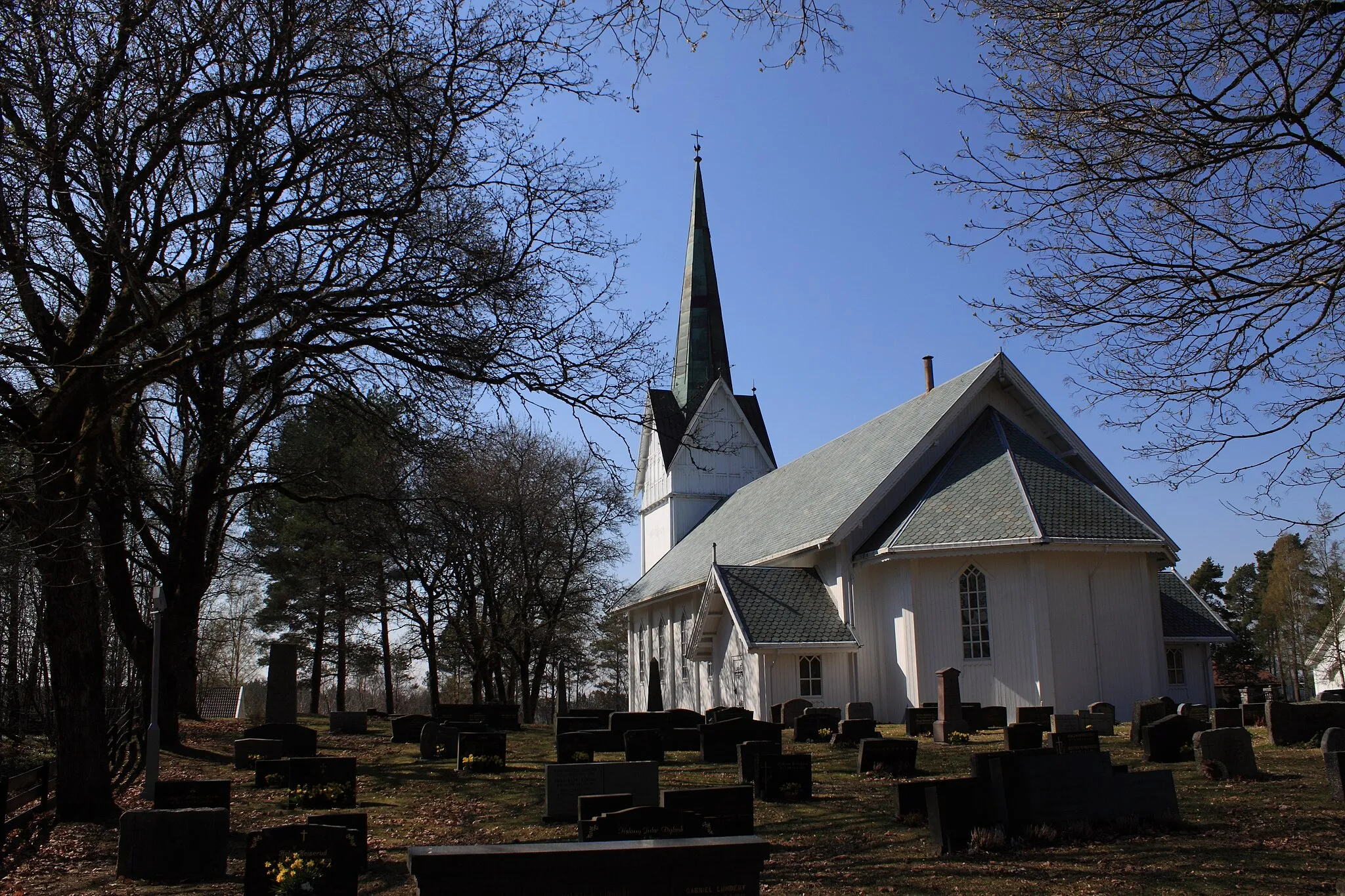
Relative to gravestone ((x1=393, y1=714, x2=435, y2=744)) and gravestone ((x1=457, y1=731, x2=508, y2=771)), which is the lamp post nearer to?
gravestone ((x1=457, y1=731, x2=508, y2=771))

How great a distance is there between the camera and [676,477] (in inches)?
1928

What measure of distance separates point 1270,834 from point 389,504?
521 inches

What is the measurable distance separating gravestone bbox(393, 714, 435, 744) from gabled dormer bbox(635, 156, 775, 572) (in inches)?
922

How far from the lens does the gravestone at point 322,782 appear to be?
14.2 meters

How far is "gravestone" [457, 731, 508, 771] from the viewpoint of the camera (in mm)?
17750

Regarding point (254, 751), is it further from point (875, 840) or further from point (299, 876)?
point (875, 840)

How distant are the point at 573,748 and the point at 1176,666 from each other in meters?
16.8

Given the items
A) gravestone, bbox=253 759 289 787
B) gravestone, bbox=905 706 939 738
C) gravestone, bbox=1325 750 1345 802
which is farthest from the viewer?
gravestone, bbox=905 706 939 738

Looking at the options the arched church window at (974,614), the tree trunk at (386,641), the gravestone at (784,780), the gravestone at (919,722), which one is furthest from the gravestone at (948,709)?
the tree trunk at (386,641)

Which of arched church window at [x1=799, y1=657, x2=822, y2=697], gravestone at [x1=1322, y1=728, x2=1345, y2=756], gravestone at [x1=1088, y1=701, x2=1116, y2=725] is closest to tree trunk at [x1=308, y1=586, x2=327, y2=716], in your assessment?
arched church window at [x1=799, y1=657, x2=822, y2=697]

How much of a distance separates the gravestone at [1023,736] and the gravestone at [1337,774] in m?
5.27

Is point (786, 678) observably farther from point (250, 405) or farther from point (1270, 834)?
point (1270, 834)

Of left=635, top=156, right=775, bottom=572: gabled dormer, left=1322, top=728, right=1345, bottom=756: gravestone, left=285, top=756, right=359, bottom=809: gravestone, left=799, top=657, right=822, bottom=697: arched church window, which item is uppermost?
left=635, top=156, right=775, bottom=572: gabled dormer

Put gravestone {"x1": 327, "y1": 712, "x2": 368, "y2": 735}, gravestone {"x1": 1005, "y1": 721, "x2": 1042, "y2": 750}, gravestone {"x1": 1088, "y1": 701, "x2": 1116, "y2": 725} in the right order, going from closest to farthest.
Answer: gravestone {"x1": 1005, "y1": 721, "x2": 1042, "y2": 750} < gravestone {"x1": 1088, "y1": 701, "x2": 1116, "y2": 725} < gravestone {"x1": 327, "y1": 712, "x2": 368, "y2": 735}
